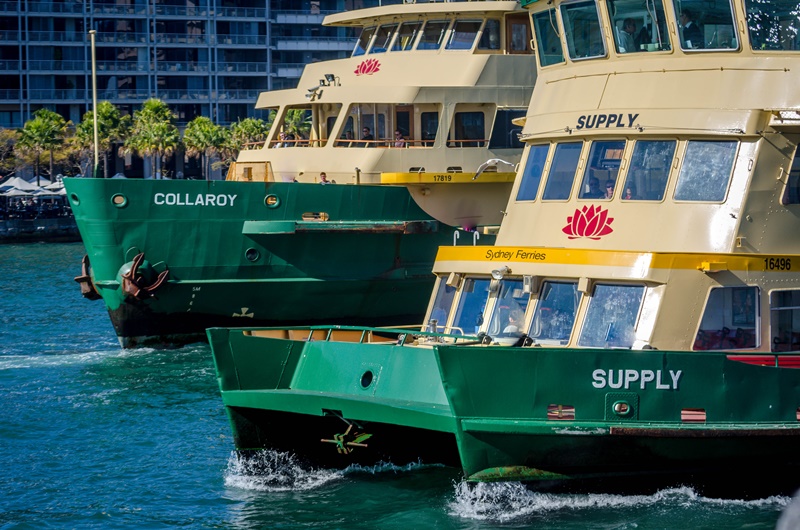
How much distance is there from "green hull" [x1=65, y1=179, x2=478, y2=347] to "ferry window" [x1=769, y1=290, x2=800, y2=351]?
1276 centimetres

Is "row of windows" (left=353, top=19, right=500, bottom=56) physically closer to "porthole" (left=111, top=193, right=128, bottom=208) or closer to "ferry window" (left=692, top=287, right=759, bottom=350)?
"porthole" (left=111, top=193, right=128, bottom=208)

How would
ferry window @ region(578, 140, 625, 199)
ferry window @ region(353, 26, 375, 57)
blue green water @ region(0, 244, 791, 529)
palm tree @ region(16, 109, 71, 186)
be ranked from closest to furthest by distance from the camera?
blue green water @ region(0, 244, 791, 529) → ferry window @ region(578, 140, 625, 199) → ferry window @ region(353, 26, 375, 57) → palm tree @ region(16, 109, 71, 186)

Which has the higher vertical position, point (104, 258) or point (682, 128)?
point (682, 128)

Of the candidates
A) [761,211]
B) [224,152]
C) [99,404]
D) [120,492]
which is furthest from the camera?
[224,152]

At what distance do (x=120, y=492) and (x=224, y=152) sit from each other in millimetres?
55449

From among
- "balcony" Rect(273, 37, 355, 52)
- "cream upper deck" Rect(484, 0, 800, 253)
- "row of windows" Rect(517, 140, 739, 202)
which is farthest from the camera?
"balcony" Rect(273, 37, 355, 52)

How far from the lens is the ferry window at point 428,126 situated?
27906mm

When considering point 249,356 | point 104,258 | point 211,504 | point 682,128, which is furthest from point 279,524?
point 104,258

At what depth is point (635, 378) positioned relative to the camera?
13500mm

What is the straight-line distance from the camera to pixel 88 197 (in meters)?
25.6

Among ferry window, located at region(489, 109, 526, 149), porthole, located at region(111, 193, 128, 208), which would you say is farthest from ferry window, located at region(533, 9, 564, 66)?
porthole, located at region(111, 193, 128, 208)

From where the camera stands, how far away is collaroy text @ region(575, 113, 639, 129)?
15.4 metres

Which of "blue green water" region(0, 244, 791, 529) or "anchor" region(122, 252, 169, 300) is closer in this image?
"blue green water" region(0, 244, 791, 529)

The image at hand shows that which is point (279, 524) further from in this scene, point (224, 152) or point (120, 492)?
point (224, 152)
